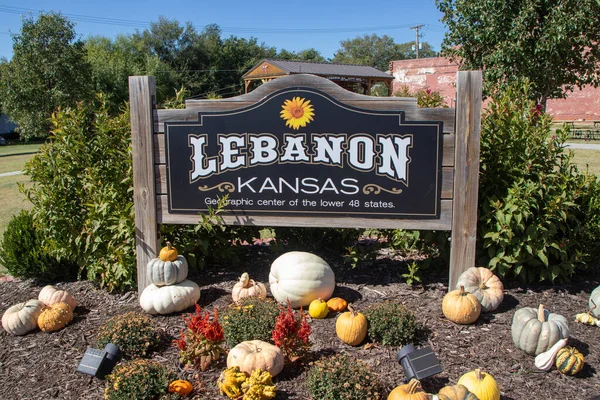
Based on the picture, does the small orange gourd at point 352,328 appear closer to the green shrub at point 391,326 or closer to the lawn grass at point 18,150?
the green shrub at point 391,326

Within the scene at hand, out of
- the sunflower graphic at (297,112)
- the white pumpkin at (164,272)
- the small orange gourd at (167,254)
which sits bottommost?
the white pumpkin at (164,272)

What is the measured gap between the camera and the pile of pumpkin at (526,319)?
3.39 meters

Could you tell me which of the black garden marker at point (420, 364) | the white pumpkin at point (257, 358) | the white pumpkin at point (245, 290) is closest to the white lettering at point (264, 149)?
the white pumpkin at point (245, 290)

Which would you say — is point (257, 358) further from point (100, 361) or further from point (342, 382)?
point (100, 361)

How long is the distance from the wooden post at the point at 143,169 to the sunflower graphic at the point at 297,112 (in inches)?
48.7

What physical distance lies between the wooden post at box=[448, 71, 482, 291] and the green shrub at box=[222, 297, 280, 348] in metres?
1.73

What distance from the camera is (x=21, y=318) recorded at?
4.17 metres

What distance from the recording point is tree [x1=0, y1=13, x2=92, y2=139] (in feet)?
80.5

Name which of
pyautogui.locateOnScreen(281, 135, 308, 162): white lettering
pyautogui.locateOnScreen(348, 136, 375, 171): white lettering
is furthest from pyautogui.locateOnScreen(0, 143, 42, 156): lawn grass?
pyautogui.locateOnScreen(348, 136, 375, 171): white lettering

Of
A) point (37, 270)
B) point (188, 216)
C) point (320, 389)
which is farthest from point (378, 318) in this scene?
point (37, 270)

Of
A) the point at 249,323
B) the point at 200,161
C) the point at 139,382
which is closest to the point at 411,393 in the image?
the point at 249,323

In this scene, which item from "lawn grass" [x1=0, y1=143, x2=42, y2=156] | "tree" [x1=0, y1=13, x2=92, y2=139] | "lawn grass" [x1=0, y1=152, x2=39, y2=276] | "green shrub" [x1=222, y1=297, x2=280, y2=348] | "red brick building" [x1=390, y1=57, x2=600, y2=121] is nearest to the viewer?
"green shrub" [x1=222, y1=297, x2=280, y2=348]

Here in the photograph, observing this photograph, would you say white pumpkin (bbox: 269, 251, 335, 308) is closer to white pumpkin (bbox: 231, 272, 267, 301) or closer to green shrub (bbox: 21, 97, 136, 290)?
white pumpkin (bbox: 231, 272, 267, 301)

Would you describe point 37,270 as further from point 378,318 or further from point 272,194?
point 378,318
